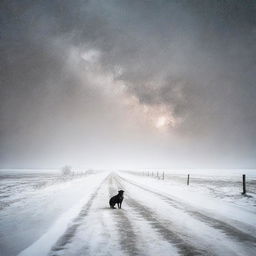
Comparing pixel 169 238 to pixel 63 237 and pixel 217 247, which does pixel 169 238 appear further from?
pixel 63 237

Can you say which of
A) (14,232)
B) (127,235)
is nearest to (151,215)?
(127,235)

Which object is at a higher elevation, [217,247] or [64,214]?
[217,247]

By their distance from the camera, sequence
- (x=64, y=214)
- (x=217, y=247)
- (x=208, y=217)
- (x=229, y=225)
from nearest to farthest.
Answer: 1. (x=217, y=247)
2. (x=229, y=225)
3. (x=208, y=217)
4. (x=64, y=214)

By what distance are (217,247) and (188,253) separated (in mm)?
920

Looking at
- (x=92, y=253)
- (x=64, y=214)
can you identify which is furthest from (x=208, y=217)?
(x=64, y=214)

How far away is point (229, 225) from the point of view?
22.4ft

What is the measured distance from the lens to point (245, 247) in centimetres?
471

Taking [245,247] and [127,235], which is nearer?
[245,247]

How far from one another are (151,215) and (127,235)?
2923 mm

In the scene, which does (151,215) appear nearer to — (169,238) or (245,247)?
(169,238)

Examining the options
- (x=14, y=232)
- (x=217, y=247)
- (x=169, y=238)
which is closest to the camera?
(x=217, y=247)

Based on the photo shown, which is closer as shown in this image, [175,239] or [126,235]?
[175,239]

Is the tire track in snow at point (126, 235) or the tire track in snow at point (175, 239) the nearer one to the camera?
the tire track in snow at point (175, 239)

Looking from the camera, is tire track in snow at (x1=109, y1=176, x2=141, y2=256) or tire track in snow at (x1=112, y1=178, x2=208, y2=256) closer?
tire track in snow at (x1=112, y1=178, x2=208, y2=256)
